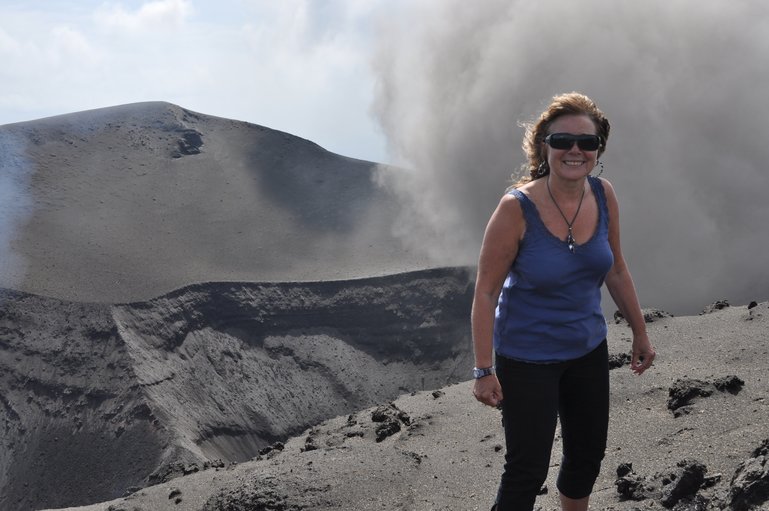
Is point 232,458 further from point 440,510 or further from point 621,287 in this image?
point 621,287

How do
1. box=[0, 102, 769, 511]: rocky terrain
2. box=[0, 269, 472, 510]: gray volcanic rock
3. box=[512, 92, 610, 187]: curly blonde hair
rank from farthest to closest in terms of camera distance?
box=[0, 269, 472, 510]: gray volcanic rock → box=[0, 102, 769, 511]: rocky terrain → box=[512, 92, 610, 187]: curly blonde hair

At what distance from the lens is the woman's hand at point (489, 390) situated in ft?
9.72

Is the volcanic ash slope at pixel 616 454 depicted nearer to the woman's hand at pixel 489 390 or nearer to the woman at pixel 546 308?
the woman at pixel 546 308

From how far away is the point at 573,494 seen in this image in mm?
3264

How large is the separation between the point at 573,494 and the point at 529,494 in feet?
1.09

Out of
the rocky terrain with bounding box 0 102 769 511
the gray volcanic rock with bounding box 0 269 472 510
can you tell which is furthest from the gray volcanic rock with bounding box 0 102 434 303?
the gray volcanic rock with bounding box 0 269 472 510

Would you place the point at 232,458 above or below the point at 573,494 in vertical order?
below

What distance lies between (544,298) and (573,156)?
528 millimetres

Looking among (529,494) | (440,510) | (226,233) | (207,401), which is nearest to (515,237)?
(529,494)

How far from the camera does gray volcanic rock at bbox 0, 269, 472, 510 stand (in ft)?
44.0

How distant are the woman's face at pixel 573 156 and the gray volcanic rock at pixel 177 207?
14.3 meters

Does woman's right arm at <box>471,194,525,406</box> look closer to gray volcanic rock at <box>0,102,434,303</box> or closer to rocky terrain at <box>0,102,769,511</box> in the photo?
rocky terrain at <box>0,102,769,511</box>

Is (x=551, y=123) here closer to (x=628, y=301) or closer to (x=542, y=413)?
(x=628, y=301)

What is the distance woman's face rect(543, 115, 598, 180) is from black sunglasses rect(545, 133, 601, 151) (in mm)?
11
